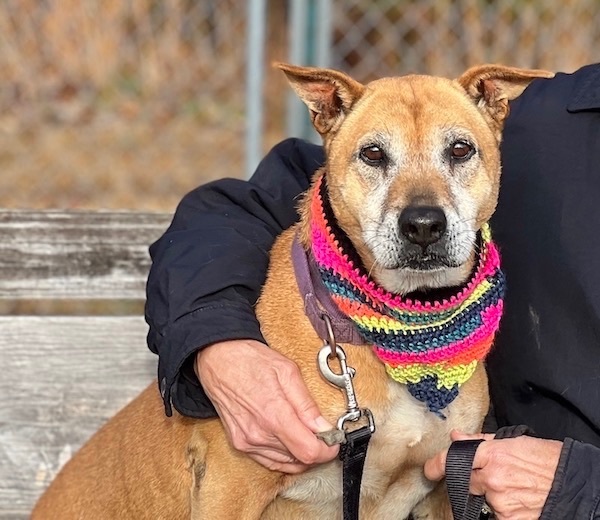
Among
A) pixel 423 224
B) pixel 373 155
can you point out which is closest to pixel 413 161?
pixel 373 155

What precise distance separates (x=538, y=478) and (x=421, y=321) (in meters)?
0.43

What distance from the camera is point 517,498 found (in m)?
2.17

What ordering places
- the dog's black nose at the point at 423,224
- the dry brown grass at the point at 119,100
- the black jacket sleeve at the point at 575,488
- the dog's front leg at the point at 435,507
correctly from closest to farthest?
the black jacket sleeve at the point at 575,488, the dog's black nose at the point at 423,224, the dog's front leg at the point at 435,507, the dry brown grass at the point at 119,100

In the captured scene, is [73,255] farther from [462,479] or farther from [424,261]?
[462,479]

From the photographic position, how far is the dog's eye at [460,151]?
7.94ft

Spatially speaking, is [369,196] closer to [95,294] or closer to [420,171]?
[420,171]

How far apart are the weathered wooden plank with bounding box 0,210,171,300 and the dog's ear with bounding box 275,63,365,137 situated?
0.77m

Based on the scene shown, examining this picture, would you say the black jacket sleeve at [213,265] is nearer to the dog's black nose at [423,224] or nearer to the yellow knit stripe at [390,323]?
the yellow knit stripe at [390,323]

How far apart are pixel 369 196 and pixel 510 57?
3.38 meters

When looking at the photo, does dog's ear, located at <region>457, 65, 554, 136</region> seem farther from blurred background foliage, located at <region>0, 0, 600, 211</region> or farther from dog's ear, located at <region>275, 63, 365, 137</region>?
blurred background foliage, located at <region>0, 0, 600, 211</region>

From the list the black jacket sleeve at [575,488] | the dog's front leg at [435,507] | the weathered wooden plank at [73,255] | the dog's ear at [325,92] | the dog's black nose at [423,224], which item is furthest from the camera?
the weathered wooden plank at [73,255]

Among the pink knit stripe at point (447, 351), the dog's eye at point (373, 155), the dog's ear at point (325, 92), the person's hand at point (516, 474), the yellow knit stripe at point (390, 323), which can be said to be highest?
the dog's ear at point (325, 92)

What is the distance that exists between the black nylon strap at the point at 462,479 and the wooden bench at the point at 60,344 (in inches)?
44.3

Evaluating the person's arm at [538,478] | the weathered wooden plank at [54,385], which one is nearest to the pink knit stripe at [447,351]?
the person's arm at [538,478]
